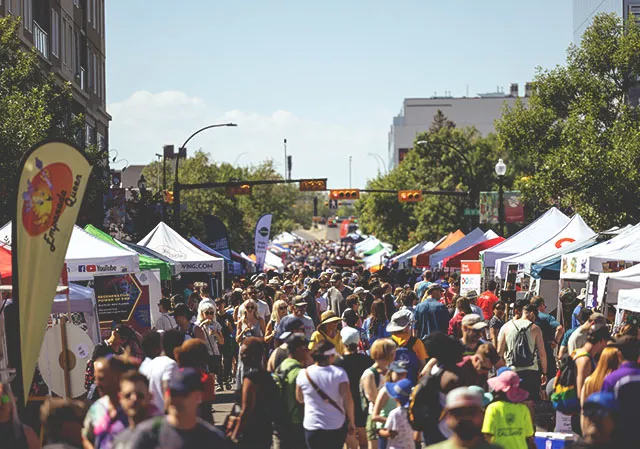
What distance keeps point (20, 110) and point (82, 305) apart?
34.5 feet

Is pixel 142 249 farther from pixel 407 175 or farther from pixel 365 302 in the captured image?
pixel 407 175

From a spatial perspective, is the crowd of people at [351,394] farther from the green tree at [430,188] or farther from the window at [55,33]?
the green tree at [430,188]

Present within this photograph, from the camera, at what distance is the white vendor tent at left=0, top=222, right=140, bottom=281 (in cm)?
1805

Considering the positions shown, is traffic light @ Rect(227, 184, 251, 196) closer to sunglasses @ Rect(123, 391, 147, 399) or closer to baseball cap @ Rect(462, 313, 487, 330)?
baseball cap @ Rect(462, 313, 487, 330)

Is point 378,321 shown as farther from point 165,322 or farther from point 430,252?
point 430,252

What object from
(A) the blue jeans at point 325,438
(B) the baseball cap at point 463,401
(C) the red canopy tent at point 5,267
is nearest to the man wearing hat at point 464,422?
(B) the baseball cap at point 463,401

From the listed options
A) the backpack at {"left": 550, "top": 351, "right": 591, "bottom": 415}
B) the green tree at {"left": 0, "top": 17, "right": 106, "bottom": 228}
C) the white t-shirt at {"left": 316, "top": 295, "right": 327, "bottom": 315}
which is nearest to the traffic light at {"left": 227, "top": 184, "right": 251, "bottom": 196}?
the green tree at {"left": 0, "top": 17, "right": 106, "bottom": 228}

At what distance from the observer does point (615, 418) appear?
6.49 m

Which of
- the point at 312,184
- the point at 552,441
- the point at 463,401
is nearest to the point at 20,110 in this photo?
the point at 552,441

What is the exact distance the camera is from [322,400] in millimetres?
9523

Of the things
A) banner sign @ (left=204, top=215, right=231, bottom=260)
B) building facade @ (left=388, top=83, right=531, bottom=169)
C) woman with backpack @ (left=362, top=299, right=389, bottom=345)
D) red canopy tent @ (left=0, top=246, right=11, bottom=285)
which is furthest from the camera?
building facade @ (left=388, top=83, right=531, bottom=169)

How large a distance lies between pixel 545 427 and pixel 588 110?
826 inches

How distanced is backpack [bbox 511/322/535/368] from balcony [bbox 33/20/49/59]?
28455mm

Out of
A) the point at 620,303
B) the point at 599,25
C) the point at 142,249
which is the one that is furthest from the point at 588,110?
the point at 620,303
